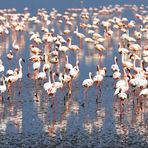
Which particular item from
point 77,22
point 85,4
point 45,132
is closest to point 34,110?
point 45,132

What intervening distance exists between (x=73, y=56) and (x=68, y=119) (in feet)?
40.9

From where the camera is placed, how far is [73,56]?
3191cm

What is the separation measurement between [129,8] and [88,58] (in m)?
35.2

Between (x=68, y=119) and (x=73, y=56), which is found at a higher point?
(x=73, y=56)

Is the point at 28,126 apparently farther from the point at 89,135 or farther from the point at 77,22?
the point at 77,22

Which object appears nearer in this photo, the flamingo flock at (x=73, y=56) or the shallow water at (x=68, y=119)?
the shallow water at (x=68, y=119)

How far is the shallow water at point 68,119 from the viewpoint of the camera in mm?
17500

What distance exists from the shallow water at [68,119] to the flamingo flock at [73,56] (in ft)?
1.32

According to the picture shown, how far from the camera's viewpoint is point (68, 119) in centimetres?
1967

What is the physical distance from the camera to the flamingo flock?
72.2 feet

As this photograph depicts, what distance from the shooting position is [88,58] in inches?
1235

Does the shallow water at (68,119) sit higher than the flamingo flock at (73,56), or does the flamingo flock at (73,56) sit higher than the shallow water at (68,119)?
the flamingo flock at (73,56)

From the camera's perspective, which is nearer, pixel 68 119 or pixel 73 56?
pixel 68 119

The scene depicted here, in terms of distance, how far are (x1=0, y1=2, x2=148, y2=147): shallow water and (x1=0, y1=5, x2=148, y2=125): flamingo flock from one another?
402 mm
